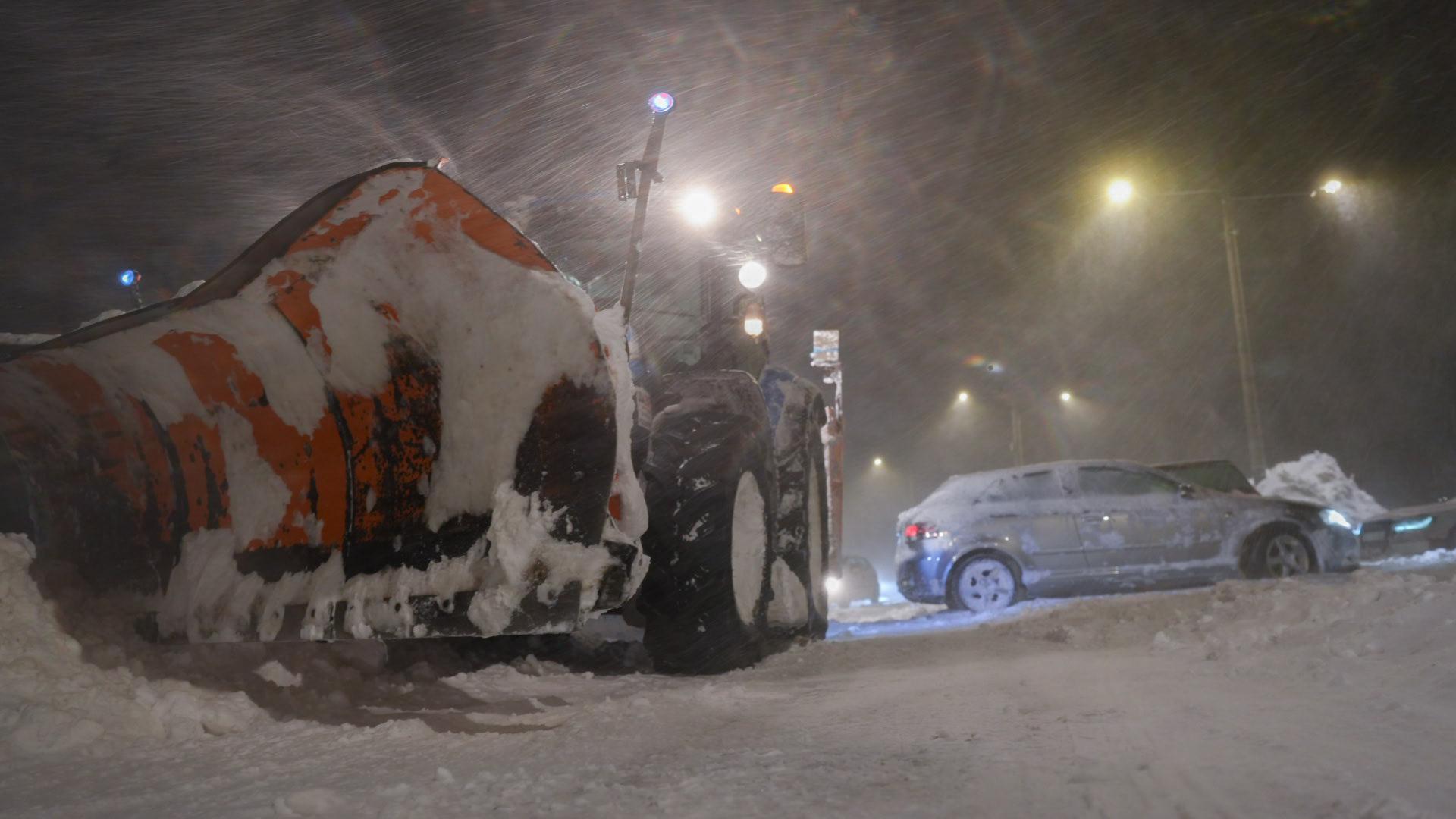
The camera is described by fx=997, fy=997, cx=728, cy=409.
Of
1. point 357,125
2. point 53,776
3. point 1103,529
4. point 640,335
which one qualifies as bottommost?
point 53,776

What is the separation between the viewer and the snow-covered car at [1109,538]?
31.1 feet

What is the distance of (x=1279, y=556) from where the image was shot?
951 cm

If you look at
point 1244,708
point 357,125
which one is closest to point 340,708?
point 1244,708

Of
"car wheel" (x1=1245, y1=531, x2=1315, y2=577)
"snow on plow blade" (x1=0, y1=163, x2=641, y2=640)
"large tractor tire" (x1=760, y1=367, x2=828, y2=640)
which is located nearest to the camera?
"snow on plow blade" (x1=0, y1=163, x2=641, y2=640)

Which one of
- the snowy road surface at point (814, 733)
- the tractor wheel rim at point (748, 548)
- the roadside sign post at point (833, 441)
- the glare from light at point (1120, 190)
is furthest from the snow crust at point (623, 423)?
the glare from light at point (1120, 190)

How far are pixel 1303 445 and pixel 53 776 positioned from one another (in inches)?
863

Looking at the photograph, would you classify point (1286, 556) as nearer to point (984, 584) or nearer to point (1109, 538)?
point (1109, 538)

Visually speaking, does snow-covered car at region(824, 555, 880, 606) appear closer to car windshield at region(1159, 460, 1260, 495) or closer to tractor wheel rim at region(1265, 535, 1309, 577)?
car windshield at region(1159, 460, 1260, 495)

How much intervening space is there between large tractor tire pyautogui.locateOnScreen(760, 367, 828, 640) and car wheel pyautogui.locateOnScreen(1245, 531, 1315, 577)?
4.78m

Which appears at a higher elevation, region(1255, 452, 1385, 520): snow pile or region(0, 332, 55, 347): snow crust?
region(1255, 452, 1385, 520): snow pile

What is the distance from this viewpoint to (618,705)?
393 centimetres

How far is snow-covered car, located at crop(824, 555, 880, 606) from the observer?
55.0ft

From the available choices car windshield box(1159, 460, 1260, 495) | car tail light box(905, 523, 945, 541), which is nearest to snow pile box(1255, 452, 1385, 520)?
car windshield box(1159, 460, 1260, 495)

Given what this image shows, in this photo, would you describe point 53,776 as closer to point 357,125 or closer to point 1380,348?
point 357,125
